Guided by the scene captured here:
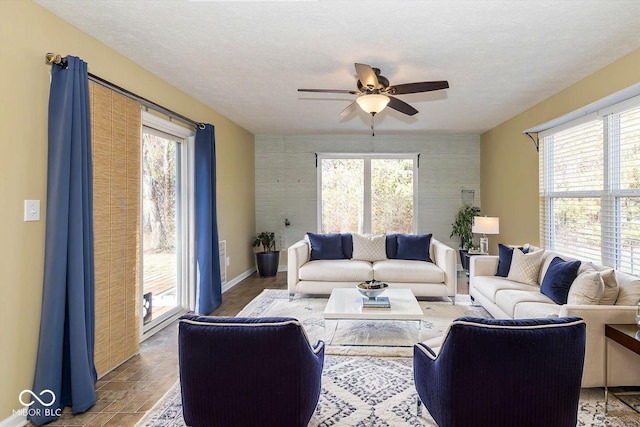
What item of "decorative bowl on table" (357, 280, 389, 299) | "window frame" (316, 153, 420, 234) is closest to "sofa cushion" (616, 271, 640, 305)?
"decorative bowl on table" (357, 280, 389, 299)

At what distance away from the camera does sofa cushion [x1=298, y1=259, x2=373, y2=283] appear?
4.65 m

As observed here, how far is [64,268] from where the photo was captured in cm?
225

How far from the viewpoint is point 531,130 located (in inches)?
Answer: 184

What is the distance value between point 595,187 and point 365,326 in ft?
9.16

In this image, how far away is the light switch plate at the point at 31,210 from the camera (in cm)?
217

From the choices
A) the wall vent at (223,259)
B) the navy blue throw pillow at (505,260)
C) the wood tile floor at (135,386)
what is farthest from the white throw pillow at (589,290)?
the wall vent at (223,259)

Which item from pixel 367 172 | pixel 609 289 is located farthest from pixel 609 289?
pixel 367 172

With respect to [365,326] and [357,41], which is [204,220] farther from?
[357,41]

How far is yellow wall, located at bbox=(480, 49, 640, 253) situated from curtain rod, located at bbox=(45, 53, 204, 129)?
164 inches

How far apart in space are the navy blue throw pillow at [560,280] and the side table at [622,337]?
2.23 ft

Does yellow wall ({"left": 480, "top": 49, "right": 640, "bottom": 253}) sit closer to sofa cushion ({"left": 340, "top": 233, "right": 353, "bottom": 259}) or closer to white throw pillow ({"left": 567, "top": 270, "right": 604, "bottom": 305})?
white throw pillow ({"left": 567, "top": 270, "right": 604, "bottom": 305})

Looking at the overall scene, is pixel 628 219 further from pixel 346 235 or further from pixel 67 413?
pixel 67 413

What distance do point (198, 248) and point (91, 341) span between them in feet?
6.29

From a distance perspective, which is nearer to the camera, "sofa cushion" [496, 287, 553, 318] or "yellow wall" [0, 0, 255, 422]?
"yellow wall" [0, 0, 255, 422]
